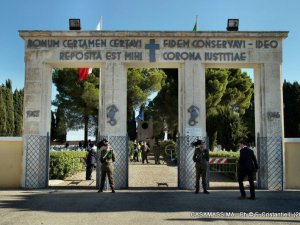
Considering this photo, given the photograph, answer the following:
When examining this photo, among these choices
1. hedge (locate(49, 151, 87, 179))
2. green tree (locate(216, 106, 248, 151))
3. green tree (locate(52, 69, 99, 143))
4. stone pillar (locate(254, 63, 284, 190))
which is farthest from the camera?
green tree (locate(52, 69, 99, 143))

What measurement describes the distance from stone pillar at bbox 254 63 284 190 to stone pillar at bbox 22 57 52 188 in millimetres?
7556

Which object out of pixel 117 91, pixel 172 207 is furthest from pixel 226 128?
pixel 172 207

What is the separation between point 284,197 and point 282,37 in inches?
223

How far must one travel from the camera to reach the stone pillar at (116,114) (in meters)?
13.6

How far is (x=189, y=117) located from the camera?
13.7 metres

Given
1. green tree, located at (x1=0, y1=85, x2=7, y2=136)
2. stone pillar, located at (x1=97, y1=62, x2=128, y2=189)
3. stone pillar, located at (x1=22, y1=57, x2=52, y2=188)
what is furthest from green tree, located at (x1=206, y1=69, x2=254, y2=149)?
green tree, located at (x1=0, y1=85, x2=7, y2=136)

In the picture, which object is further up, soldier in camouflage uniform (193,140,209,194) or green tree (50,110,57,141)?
green tree (50,110,57,141)

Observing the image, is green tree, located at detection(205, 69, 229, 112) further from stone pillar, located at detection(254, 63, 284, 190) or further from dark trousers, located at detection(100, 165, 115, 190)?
dark trousers, located at detection(100, 165, 115, 190)

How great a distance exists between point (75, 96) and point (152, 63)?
919 inches

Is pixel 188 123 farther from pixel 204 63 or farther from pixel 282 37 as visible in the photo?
pixel 282 37

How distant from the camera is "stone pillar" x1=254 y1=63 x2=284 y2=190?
13469mm

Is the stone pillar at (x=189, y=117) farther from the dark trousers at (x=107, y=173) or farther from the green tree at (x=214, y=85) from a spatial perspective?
the green tree at (x=214, y=85)

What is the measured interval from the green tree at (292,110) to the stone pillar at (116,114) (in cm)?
3148

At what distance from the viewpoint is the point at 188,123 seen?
13695 millimetres
